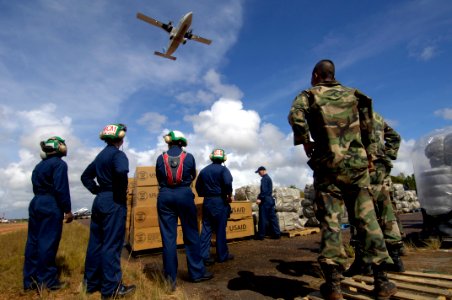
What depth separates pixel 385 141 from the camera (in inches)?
179

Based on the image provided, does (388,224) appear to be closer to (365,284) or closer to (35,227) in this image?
(365,284)

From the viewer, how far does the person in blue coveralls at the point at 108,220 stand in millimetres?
3354

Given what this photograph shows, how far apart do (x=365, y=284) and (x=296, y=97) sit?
73.6 inches

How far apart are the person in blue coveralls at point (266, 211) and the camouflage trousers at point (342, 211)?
18.9 ft

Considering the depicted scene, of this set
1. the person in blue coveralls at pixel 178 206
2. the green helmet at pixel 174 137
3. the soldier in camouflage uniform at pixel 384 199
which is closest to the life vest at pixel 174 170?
the person in blue coveralls at pixel 178 206

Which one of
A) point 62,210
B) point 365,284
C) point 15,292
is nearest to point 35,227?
point 62,210

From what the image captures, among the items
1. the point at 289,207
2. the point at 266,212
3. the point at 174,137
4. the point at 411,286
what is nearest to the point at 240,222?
the point at 266,212

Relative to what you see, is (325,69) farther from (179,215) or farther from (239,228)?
(239,228)

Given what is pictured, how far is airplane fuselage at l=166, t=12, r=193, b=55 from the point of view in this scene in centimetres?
2013

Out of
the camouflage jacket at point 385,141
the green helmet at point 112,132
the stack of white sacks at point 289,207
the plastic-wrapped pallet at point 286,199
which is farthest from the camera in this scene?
the plastic-wrapped pallet at point 286,199

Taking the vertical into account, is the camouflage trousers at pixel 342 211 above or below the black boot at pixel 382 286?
above

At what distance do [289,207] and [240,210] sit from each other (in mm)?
2808

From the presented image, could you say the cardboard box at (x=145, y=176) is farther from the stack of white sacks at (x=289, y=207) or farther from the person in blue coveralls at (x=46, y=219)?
the stack of white sacks at (x=289, y=207)

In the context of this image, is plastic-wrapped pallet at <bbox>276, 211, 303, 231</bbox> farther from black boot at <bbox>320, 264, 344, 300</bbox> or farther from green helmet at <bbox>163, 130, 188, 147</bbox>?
black boot at <bbox>320, 264, 344, 300</bbox>
